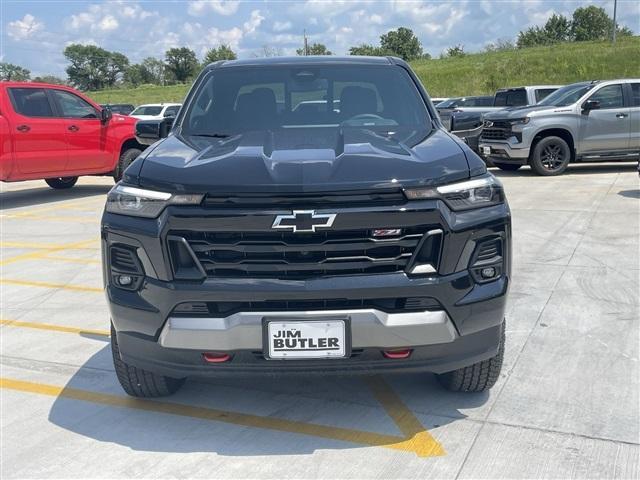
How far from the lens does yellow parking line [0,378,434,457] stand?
324 cm

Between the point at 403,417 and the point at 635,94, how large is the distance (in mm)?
11954

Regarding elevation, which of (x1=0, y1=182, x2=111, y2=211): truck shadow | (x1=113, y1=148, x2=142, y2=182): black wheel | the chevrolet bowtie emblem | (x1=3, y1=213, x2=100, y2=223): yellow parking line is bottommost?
(x1=0, y1=182, x2=111, y2=211): truck shadow

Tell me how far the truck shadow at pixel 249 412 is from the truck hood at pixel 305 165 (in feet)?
2.93

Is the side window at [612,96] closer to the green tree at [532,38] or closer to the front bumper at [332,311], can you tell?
the front bumper at [332,311]

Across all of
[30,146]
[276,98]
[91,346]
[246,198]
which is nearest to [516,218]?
[276,98]

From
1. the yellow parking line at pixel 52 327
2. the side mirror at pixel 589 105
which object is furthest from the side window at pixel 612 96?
the yellow parking line at pixel 52 327

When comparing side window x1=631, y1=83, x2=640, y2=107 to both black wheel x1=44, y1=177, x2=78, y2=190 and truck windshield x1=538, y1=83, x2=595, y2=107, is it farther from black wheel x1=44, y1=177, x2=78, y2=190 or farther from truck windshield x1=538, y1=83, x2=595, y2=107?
black wheel x1=44, y1=177, x2=78, y2=190

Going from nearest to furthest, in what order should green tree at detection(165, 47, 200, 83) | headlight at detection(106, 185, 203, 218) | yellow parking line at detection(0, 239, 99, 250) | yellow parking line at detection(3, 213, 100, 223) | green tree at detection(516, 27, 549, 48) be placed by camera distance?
headlight at detection(106, 185, 203, 218) → yellow parking line at detection(0, 239, 99, 250) → yellow parking line at detection(3, 213, 100, 223) → green tree at detection(516, 27, 549, 48) → green tree at detection(165, 47, 200, 83)

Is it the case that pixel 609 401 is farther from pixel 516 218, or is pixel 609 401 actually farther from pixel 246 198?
pixel 516 218

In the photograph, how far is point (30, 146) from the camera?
36.6 ft

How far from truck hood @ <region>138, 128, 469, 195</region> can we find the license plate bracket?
1.86 ft

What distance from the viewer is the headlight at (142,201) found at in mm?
2994

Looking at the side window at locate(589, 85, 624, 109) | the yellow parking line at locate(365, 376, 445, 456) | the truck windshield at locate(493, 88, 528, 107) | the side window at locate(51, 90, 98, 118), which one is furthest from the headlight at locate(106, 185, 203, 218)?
the truck windshield at locate(493, 88, 528, 107)

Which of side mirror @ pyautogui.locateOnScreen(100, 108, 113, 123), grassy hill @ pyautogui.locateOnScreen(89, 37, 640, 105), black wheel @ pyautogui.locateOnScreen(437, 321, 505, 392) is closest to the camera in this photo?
black wheel @ pyautogui.locateOnScreen(437, 321, 505, 392)
